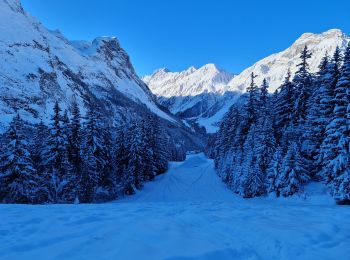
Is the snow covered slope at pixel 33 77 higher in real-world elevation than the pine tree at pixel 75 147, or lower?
higher

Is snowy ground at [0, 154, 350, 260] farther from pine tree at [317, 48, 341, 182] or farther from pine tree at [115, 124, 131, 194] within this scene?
pine tree at [115, 124, 131, 194]

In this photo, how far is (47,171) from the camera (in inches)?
1204

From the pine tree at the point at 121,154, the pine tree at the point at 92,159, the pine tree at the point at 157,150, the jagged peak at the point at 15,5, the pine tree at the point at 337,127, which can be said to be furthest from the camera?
the jagged peak at the point at 15,5

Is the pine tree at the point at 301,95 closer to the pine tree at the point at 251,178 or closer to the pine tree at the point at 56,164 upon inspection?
the pine tree at the point at 251,178

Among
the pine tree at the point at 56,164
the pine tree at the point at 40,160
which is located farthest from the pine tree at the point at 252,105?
the pine tree at the point at 40,160

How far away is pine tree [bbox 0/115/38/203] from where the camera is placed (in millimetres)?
25938

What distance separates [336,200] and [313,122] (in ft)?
30.9

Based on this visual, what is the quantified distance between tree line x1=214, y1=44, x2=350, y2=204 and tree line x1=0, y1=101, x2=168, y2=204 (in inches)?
621

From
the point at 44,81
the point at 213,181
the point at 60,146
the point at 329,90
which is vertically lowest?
the point at 213,181

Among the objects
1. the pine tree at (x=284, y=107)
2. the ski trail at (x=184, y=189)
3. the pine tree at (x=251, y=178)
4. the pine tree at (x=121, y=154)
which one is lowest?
the ski trail at (x=184, y=189)

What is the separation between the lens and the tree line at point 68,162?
26.3m

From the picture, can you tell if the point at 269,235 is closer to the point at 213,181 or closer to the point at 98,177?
the point at 98,177

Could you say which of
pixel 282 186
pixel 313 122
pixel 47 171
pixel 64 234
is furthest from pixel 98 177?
pixel 64 234

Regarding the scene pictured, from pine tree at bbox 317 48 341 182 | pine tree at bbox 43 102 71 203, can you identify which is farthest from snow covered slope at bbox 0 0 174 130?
pine tree at bbox 317 48 341 182
